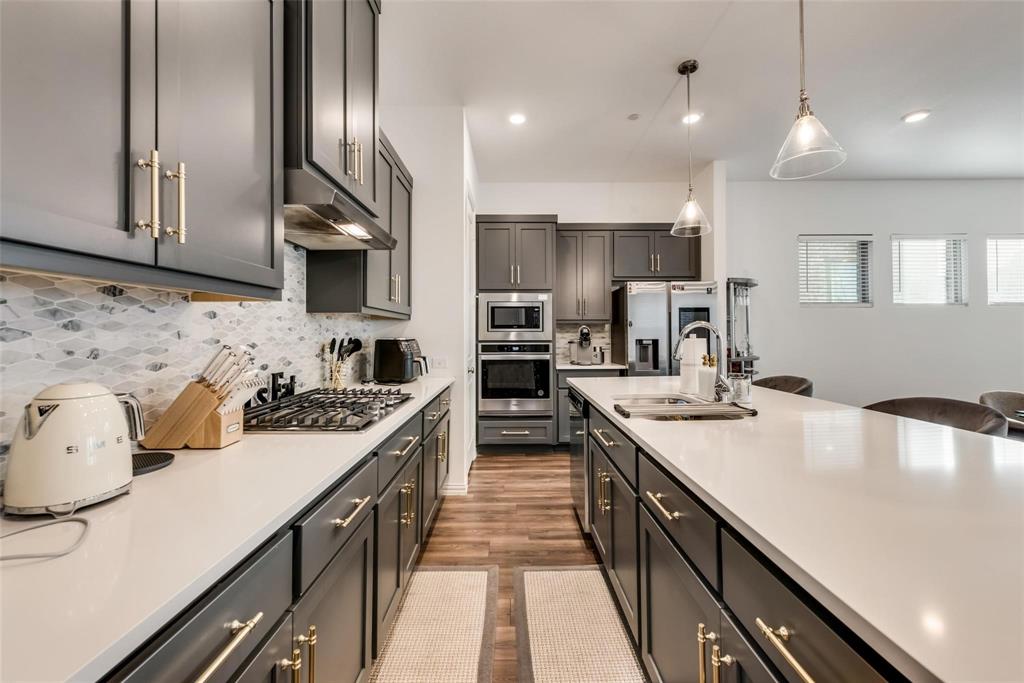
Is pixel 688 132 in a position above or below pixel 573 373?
above

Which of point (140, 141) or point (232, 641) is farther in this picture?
point (140, 141)

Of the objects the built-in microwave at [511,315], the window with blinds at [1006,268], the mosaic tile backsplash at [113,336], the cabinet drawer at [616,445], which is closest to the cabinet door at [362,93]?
the mosaic tile backsplash at [113,336]

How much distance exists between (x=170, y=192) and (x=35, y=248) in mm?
275

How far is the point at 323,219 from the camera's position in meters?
1.59

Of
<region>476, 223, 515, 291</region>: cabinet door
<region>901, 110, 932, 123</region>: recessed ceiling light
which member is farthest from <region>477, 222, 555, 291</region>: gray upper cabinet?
<region>901, 110, 932, 123</region>: recessed ceiling light

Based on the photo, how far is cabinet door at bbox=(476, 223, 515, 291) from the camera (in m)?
4.30

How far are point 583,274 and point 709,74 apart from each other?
6.98ft

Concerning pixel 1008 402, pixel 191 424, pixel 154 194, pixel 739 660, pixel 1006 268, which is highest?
pixel 1006 268

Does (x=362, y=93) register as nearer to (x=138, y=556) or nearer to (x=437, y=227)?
(x=437, y=227)

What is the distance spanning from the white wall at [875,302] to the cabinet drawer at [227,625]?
5.06m

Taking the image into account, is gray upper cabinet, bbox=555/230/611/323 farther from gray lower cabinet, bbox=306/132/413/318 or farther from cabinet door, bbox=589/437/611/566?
cabinet door, bbox=589/437/611/566

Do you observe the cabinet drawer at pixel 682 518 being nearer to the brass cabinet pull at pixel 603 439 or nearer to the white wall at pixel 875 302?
the brass cabinet pull at pixel 603 439

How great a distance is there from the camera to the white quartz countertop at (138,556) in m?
0.43

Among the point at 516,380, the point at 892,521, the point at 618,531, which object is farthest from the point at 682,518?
the point at 516,380
